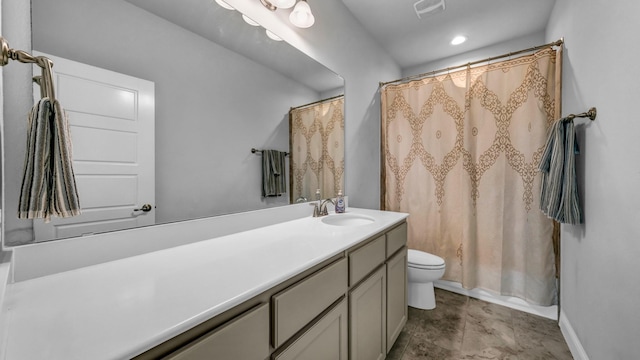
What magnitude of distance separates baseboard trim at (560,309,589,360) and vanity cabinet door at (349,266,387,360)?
1124 millimetres

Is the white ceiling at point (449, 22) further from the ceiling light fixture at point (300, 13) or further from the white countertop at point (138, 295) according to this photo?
the white countertop at point (138, 295)

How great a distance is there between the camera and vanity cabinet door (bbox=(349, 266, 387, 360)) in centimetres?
110

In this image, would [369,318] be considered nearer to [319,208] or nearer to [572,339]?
[319,208]

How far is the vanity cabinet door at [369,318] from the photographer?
110 centimetres

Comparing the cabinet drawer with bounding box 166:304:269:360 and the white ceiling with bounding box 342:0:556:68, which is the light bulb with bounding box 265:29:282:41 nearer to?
the white ceiling with bounding box 342:0:556:68

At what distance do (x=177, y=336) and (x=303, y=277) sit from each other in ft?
1.33

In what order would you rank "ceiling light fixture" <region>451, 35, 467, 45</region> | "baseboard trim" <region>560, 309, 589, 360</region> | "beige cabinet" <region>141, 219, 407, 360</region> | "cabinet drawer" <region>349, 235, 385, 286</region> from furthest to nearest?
"ceiling light fixture" <region>451, 35, 467, 45</region>, "baseboard trim" <region>560, 309, 589, 360</region>, "cabinet drawer" <region>349, 235, 385, 286</region>, "beige cabinet" <region>141, 219, 407, 360</region>

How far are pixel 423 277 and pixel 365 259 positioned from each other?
1042mm

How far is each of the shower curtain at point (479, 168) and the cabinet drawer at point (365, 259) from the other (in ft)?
4.09

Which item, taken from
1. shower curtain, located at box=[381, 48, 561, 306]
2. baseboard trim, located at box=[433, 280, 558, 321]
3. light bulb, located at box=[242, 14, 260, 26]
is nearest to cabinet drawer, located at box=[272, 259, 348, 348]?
light bulb, located at box=[242, 14, 260, 26]

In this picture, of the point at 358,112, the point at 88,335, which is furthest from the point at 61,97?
the point at 358,112

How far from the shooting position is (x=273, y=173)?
1483mm

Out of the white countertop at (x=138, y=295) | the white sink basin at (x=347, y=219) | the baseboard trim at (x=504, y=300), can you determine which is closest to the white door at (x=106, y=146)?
the white countertop at (x=138, y=295)

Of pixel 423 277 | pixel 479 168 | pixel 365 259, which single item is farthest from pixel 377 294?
pixel 479 168
